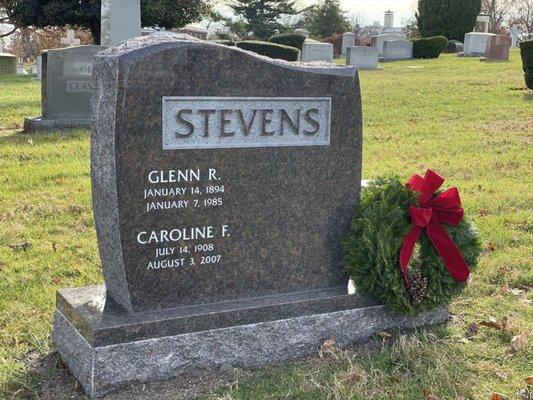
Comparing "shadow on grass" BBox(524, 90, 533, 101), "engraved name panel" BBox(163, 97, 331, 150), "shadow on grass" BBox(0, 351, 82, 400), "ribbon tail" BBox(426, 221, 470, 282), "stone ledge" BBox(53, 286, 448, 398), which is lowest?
"shadow on grass" BBox(0, 351, 82, 400)

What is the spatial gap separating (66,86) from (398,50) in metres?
22.4

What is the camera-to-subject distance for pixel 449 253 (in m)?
4.09

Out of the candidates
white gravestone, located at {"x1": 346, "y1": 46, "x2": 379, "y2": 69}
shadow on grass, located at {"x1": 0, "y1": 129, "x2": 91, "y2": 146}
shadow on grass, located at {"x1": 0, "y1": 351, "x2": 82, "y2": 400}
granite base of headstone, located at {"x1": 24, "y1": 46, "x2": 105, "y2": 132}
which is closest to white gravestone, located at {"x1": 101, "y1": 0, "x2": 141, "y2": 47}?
granite base of headstone, located at {"x1": 24, "y1": 46, "x2": 105, "y2": 132}

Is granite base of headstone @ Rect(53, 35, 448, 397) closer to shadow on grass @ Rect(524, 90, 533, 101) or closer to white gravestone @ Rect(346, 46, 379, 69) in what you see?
shadow on grass @ Rect(524, 90, 533, 101)

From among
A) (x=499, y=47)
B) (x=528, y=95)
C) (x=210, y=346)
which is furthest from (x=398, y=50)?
(x=210, y=346)

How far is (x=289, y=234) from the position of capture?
3975 millimetres

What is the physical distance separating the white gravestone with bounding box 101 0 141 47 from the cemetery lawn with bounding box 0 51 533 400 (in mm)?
1895

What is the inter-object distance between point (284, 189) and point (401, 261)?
0.77 metres

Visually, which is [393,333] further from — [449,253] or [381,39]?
[381,39]

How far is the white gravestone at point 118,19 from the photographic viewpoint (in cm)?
1183

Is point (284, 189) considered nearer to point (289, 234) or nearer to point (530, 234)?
point (289, 234)

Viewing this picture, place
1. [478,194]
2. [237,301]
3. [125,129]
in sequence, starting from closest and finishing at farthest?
[125,129], [237,301], [478,194]

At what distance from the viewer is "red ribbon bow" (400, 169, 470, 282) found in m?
4.03

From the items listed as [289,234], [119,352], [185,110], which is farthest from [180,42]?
[119,352]
